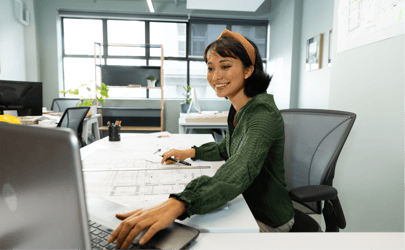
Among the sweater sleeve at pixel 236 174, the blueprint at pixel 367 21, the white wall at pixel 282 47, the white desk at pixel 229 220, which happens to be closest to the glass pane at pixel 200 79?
the white wall at pixel 282 47

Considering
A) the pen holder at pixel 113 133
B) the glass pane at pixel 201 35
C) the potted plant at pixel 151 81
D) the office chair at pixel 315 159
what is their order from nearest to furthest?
the office chair at pixel 315 159
the pen holder at pixel 113 133
the potted plant at pixel 151 81
the glass pane at pixel 201 35

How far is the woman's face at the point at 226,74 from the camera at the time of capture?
97 centimetres

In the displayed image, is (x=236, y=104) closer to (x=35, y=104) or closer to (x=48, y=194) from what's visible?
(x=48, y=194)

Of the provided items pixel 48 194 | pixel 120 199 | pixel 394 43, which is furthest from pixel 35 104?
pixel 394 43

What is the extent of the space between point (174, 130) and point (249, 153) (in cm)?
487

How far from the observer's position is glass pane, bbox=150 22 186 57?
549cm

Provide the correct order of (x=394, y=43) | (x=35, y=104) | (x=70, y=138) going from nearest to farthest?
(x=70, y=138)
(x=394, y=43)
(x=35, y=104)

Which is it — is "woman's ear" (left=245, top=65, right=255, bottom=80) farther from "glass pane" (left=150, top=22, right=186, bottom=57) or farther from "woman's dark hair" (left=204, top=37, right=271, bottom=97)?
"glass pane" (left=150, top=22, right=186, bottom=57)

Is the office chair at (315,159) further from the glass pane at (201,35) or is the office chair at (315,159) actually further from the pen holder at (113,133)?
the glass pane at (201,35)

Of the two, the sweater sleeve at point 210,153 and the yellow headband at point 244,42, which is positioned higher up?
the yellow headband at point 244,42

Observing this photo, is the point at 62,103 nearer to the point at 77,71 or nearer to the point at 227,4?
the point at 77,71

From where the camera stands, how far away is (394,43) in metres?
1.04

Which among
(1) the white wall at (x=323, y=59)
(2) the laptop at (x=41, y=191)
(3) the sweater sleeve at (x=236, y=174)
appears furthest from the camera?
(1) the white wall at (x=323, y=59)

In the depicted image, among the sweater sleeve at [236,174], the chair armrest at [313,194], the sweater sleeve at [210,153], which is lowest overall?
the chair armrest at [313,194]
